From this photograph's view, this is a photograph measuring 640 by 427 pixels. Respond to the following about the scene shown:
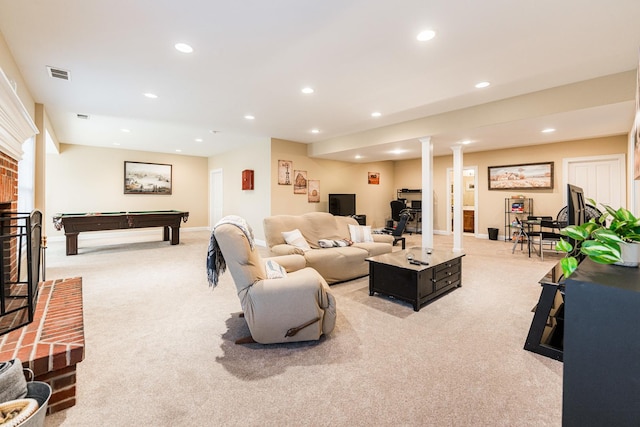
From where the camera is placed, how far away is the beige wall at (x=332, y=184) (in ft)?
23.3

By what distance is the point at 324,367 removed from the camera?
203cm

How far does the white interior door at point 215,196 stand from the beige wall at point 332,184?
3.18 m

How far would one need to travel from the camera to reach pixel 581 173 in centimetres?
655

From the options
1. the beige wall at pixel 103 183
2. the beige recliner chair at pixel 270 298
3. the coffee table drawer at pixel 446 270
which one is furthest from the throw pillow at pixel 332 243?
the beige wall at pixel 103 183

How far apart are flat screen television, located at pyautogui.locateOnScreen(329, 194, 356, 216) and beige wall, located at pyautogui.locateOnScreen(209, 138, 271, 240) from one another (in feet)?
6.10

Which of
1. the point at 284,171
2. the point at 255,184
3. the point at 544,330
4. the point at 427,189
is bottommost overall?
the point at 544,330

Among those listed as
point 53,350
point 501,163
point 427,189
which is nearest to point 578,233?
point 53,350

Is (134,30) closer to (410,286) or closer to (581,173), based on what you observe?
(410,286)

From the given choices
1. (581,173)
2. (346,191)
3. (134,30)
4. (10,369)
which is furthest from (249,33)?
(581,173)

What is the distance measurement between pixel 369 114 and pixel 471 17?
2788 mm

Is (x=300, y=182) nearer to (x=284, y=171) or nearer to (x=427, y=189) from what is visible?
(x=284, y=171)

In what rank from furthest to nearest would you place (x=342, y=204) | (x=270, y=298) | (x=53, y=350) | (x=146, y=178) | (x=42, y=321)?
(x=146, y=178)
(x=342, y=204)
(x=270, y=298)
(x=42, y=321)
(x=53, y=350)

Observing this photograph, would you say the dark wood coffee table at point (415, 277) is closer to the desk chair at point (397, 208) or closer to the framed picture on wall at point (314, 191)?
the framed picture on wall at point (314, 191)

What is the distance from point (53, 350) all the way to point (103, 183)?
8301 mm
